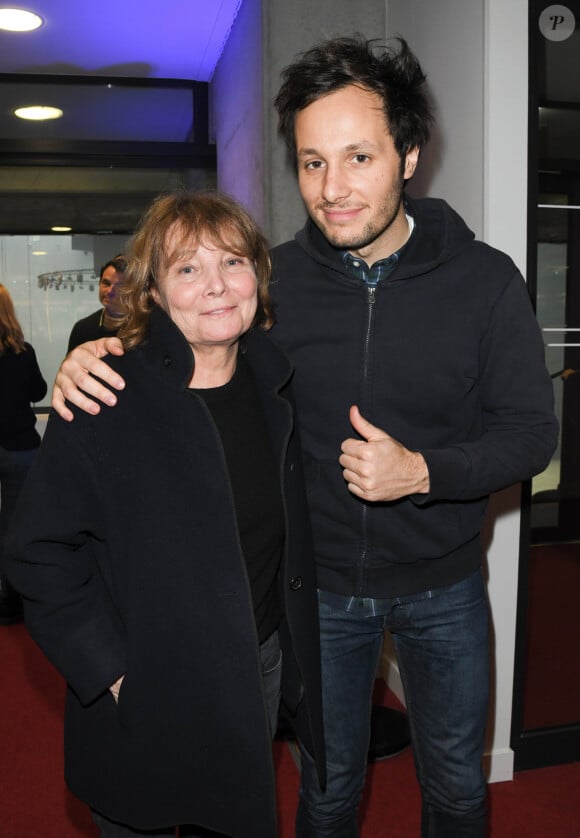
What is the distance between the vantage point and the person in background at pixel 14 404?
13.3 feet

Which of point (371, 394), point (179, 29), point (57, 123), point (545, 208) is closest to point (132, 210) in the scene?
point (57, 123)

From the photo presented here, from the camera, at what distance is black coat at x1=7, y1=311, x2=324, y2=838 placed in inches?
55.6

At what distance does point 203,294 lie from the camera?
1490mm

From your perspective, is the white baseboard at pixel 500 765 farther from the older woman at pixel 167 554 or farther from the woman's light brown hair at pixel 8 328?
the woman's light brown hair at pixel 8 328

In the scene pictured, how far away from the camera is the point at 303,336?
173cm

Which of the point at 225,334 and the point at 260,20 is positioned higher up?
the point at 260,20

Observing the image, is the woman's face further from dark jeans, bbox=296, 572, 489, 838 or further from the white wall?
the white wall

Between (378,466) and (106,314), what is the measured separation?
24.7 inches

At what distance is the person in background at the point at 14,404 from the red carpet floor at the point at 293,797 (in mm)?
1277

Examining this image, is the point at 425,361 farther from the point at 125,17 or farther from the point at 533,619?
the point at 125,17

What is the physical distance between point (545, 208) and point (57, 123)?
12.4 feet

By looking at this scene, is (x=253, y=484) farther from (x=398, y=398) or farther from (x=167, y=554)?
(x=398, y=398)

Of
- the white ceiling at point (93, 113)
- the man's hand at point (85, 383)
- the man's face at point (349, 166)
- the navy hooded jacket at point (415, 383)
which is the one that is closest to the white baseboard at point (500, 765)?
the navy hooded jacket at point (415, 383)

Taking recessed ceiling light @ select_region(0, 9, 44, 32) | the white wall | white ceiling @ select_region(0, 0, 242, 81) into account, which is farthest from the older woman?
recessed ceiling light @ select_region(0, 9, 44, 32)
